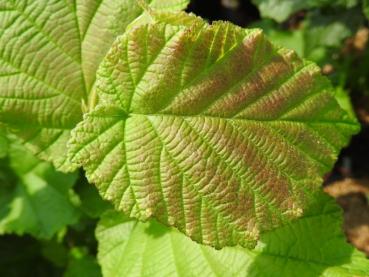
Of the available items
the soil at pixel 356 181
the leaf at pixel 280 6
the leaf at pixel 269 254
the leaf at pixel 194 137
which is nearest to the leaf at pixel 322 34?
the leaf at pixel 280 6

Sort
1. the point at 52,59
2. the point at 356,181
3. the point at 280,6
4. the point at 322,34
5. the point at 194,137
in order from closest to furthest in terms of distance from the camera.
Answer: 1. the point at 194,137
2. the point at 52,59
3. the point at 280,6
4. the point at 322,34
5. the point at 356,181

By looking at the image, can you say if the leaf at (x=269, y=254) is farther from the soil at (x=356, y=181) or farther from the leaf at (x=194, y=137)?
the soil at (x=356, y=181)

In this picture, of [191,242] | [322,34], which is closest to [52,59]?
[191,242]

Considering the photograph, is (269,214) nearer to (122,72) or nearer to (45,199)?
(122,72)

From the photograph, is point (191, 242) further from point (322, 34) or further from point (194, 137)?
point (322, 34)

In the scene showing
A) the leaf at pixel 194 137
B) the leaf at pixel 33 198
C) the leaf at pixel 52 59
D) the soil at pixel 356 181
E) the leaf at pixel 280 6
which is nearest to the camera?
the leaf at pixel 194 137
